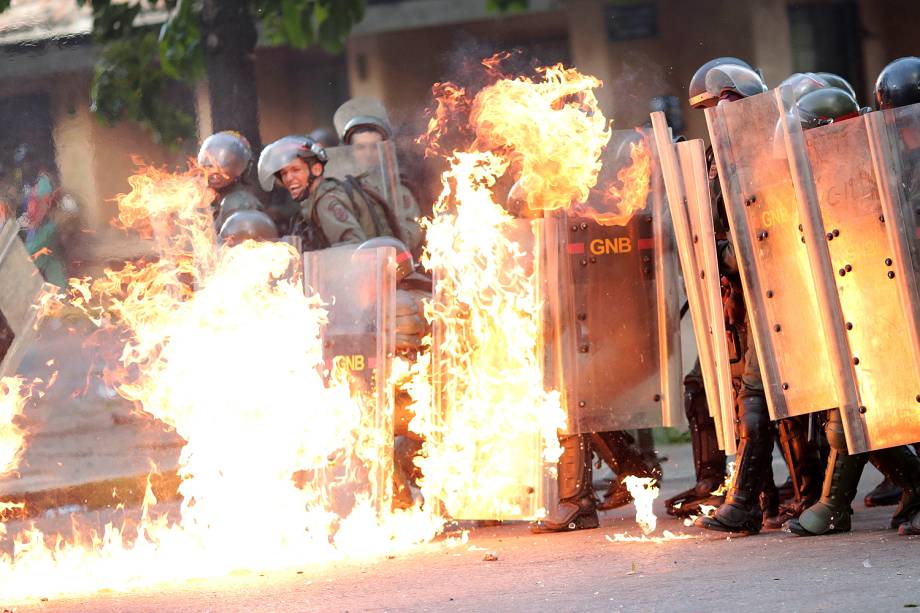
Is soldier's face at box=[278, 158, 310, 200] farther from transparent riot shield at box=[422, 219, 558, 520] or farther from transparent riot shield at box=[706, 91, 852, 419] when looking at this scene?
transparent riot shield at box=[706, 91, 852, 419]

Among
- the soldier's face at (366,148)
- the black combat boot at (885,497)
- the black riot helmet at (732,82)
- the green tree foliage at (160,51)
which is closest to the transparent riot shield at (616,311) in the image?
the black riot helmet at (732,82)

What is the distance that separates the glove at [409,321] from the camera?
838 centimetres

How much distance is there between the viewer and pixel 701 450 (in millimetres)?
8094

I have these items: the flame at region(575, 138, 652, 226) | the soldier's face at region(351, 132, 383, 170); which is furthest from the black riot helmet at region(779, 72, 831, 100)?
the soldier's face at region(351, 132, 383, 170)

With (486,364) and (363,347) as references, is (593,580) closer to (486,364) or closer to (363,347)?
(486,364)

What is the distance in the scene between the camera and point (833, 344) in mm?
6664

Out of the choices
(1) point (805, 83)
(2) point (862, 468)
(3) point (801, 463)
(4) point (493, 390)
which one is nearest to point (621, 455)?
(4) point (493, 390)

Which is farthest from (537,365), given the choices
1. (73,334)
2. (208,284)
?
(73,334)

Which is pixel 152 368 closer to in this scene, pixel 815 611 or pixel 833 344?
pixel 833 344

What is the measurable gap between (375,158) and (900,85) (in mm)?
4911

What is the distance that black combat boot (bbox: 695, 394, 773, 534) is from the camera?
23.3 feet

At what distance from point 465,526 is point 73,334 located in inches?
307

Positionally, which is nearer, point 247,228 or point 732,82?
point 732,82

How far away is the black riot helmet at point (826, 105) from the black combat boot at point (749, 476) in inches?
51.7
